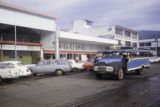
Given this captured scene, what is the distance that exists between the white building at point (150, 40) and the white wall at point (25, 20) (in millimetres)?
50420

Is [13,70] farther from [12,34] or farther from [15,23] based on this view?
[12,34]

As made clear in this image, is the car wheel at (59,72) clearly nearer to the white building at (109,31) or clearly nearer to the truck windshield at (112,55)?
the truck windshield at (112,55)

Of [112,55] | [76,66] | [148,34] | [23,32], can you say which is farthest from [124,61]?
[148,34]

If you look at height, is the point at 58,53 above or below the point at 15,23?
below

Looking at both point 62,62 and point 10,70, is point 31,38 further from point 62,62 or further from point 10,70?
point 10,70

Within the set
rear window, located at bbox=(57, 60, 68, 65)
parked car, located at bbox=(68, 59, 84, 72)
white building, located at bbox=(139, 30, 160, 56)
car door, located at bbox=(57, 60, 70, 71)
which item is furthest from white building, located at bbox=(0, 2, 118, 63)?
white building, located at bbox=(139, 30, 160, 56)

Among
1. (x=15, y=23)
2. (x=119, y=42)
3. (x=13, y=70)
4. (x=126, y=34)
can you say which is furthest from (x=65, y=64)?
(x=126, y=34)

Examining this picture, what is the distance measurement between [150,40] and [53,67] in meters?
78.2

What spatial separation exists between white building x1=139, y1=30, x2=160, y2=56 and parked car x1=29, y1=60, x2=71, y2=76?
205 feet

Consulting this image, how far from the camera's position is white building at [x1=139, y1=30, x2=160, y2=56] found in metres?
93.6

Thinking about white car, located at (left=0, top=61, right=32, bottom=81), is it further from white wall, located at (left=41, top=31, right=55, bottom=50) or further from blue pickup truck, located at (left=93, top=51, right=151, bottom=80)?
Answer: white wall, located at (left=41, top=31, right=55, bottom=50)

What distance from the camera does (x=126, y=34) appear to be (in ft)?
248

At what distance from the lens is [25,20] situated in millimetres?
35312

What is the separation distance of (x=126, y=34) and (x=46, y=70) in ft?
177
